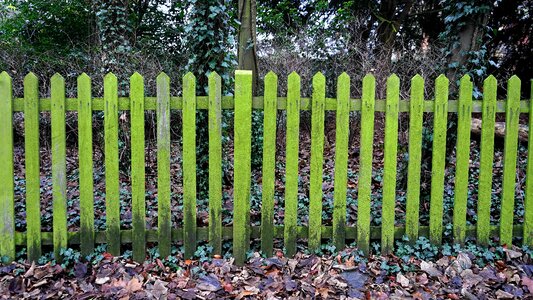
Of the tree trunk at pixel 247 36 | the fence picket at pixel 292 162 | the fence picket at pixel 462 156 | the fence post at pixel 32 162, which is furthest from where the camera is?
the tree trunk at pixel 247 36

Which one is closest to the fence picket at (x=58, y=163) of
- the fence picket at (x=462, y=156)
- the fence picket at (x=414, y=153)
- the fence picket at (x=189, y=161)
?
the fence picket at (x=189, y=161)

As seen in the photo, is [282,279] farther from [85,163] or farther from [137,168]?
[85,163]

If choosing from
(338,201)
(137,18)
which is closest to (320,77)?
(338,201)

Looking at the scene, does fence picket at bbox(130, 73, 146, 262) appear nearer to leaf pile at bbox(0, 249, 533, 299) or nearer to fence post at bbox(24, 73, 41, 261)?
leaf pile at bbox(0, 249, 533, 299)

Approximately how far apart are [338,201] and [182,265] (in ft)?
4.50

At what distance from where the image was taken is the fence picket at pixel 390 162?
10.2ft

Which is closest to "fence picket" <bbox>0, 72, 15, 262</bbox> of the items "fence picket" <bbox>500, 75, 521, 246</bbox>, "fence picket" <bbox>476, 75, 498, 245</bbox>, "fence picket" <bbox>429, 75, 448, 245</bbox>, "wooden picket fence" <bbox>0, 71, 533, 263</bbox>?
"wooden picket fence" <bbox>0, 71, 533, 263</bbox>

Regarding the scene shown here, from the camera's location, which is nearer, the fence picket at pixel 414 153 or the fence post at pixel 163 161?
the fence post at pixel 163 161

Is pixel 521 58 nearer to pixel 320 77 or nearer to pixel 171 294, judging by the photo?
pixel 320 77

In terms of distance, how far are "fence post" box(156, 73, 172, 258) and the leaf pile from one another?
0.68ft

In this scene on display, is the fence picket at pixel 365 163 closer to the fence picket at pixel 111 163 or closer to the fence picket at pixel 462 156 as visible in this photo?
the fence picket at pixel 462 156

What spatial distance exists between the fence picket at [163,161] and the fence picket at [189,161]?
0.14m

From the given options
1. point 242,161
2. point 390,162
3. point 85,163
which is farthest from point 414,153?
point 85,163

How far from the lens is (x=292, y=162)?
124 inches
